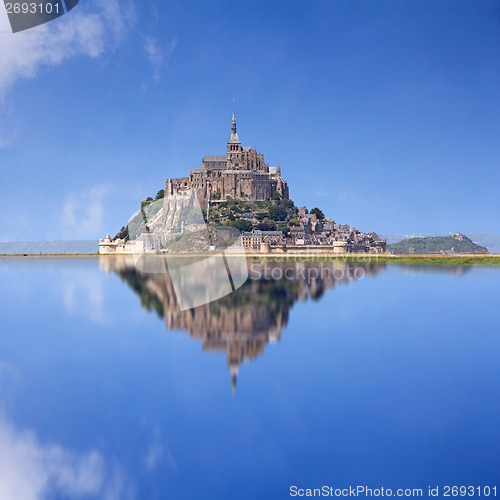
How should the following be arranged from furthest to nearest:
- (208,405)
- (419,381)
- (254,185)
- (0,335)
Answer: (254,185) < (0,335) < (419,381) < (208,405)

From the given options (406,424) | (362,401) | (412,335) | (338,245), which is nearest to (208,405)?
(362,401)

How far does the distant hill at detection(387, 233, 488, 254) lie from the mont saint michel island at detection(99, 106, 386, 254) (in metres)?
58.5

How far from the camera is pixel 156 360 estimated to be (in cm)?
1067

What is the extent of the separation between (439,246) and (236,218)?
290ft

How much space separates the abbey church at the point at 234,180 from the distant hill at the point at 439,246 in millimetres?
62411

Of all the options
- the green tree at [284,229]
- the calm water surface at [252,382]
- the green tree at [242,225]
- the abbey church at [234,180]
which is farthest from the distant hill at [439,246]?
the calm water surface at [252,382]

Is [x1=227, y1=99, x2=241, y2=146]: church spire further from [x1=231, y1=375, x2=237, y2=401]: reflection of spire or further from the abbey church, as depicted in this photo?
[x1=231, y1=375, x2=237, y2=401]: reflection of spire

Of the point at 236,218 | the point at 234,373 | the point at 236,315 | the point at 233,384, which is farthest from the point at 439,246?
the point at 233,384

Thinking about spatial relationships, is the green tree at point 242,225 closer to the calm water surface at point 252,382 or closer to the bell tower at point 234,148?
the bell tower at point 234,148

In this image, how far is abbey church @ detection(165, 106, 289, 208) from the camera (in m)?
83.4

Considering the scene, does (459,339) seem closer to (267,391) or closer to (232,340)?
(232,340)

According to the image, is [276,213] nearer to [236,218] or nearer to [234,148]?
[236,218]

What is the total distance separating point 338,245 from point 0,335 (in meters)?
66.4

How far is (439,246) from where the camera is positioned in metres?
144
